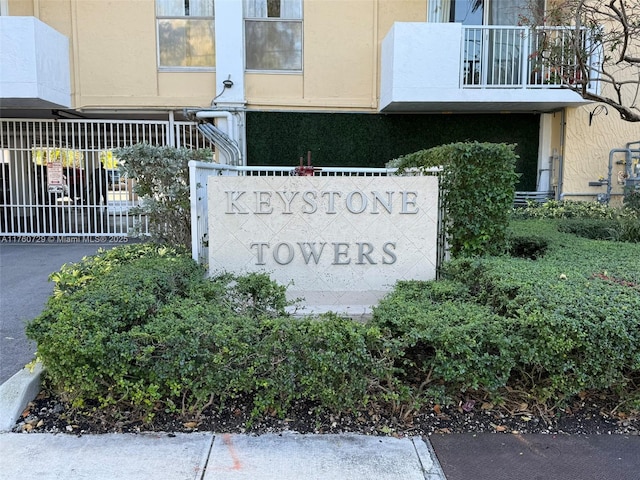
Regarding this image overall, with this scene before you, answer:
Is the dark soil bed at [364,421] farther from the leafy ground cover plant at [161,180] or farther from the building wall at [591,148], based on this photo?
the building wall at [591,148]

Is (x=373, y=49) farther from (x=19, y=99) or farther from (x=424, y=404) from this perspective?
(x=424, y=404)

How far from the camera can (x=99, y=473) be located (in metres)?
2.85

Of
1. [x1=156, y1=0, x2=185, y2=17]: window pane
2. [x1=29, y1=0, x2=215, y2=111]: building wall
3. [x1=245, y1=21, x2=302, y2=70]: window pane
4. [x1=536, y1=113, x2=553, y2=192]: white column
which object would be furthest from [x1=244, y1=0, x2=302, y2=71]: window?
[x1=536, y1=113, x2=553, y2=192]: white column

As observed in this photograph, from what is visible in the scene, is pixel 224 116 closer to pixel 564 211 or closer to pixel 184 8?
pixel 184 8

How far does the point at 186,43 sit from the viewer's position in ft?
35.7

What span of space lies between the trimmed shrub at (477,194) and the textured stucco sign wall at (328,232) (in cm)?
29

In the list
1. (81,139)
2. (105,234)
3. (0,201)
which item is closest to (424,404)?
(105,234)

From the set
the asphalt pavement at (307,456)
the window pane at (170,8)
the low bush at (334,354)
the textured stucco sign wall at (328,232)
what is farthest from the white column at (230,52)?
the asphalt pavement at (307,456)

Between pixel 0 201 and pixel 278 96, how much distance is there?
693 centimetres

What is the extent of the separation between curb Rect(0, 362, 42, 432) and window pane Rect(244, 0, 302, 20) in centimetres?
906

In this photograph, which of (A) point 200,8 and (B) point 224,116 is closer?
(B) point 224,116

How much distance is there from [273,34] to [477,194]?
7.39 meters

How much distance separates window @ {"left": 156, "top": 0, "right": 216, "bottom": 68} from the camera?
1074 cm

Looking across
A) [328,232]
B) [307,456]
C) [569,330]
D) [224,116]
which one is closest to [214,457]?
[307,456]
